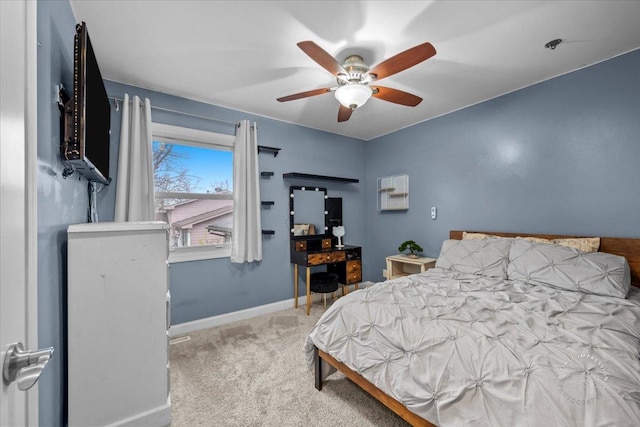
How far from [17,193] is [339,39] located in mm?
2072

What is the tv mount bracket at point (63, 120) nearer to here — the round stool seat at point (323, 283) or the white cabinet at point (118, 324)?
the white cabinet at point (118, 324)

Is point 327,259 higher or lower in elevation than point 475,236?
lower

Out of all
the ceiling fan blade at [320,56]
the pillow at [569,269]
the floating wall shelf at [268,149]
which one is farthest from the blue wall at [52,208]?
the pillow at [569,269]

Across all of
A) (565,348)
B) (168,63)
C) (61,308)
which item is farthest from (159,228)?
(565,348)

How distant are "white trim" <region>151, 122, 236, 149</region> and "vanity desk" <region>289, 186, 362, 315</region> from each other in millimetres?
1063

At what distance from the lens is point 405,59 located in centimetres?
179

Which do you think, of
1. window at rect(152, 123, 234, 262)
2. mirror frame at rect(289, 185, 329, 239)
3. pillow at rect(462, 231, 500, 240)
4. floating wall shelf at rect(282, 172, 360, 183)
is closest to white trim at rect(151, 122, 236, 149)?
window at rect(152, 123, 234, 262)

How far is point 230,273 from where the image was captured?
3.27 meters

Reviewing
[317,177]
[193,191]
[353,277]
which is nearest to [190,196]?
[193,191]

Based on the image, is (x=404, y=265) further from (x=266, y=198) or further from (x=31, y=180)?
(x=31, y=180)

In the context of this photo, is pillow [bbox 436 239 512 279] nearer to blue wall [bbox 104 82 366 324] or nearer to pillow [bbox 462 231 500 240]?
pillow [bbox 462 231 500 240]

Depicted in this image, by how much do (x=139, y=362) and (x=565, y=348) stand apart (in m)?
2.23

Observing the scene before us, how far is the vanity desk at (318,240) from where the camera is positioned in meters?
3.61

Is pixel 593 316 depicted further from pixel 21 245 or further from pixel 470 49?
pixel 21 245
